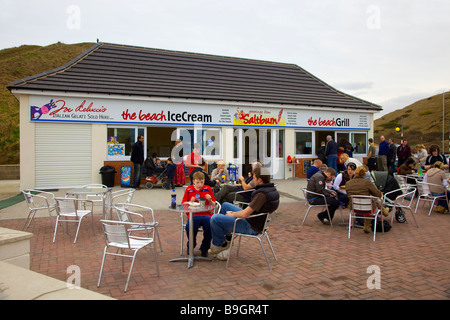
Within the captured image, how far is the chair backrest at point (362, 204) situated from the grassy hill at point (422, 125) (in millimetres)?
58708

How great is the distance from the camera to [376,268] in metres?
4.89

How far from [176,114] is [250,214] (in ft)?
35.5

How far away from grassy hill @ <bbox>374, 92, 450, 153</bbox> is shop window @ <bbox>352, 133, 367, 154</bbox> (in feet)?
146

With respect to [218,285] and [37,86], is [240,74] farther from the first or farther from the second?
[218,285]

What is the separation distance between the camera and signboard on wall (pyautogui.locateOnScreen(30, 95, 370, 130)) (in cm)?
1333

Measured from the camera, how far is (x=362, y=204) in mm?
6742

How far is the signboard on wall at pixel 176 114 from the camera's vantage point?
43.7 ft

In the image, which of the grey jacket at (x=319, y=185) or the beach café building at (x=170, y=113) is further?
the beach café building at (x=170, y=113)

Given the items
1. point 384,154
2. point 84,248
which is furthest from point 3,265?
point 384,154

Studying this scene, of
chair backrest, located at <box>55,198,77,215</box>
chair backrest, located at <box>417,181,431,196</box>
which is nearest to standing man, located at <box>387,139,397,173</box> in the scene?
chair backrest, located at <box>417,181,431,196</box>

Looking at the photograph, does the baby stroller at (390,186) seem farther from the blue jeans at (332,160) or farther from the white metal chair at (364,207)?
the blue jeans at (332,160)

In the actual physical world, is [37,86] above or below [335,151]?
above

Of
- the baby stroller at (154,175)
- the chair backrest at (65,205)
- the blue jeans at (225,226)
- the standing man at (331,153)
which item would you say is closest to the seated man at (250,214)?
the blue jeans at (225,226)

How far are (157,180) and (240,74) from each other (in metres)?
8.57
